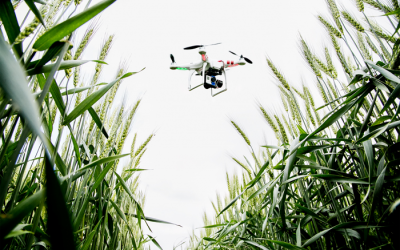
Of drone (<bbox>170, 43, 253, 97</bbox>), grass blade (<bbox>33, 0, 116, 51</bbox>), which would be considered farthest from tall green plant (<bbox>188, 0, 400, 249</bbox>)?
drone (<bbox>170, 43, 253, 97</bbox>)

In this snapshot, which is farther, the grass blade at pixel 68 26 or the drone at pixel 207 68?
the drone at pixel 207 68

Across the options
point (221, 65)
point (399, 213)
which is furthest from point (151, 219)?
point (221, 65)

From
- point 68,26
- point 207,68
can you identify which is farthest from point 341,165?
point 207,68

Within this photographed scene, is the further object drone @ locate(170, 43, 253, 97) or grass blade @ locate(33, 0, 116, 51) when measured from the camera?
drone @ locate(170, 43, 253, 97)

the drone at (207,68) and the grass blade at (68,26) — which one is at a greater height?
the drone at (207,68)

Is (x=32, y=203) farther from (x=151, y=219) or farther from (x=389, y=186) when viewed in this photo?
(x=389, y=186)

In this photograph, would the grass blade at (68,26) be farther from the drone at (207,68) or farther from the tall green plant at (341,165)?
the drone at (207,68)

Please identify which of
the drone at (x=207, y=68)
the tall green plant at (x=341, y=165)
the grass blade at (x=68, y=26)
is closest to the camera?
the grass blade at (x=68, y=26)

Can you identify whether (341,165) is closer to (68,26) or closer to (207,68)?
(68,26)

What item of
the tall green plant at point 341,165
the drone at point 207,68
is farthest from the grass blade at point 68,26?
the drone at point 207,68

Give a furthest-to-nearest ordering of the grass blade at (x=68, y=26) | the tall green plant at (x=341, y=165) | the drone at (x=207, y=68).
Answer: the drone at (x=207, y=68)
the tall green plant at (x=341, y=165)
the grass blade at (x=68, y=26)

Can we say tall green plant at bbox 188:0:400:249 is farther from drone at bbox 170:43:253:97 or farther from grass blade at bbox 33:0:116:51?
drone at bbox 170:43:253:97

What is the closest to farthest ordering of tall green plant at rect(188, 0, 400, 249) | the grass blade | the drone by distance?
1. the grass blade
2. tall green plant at rect(188, 0, 400, 249)
3. the drone
